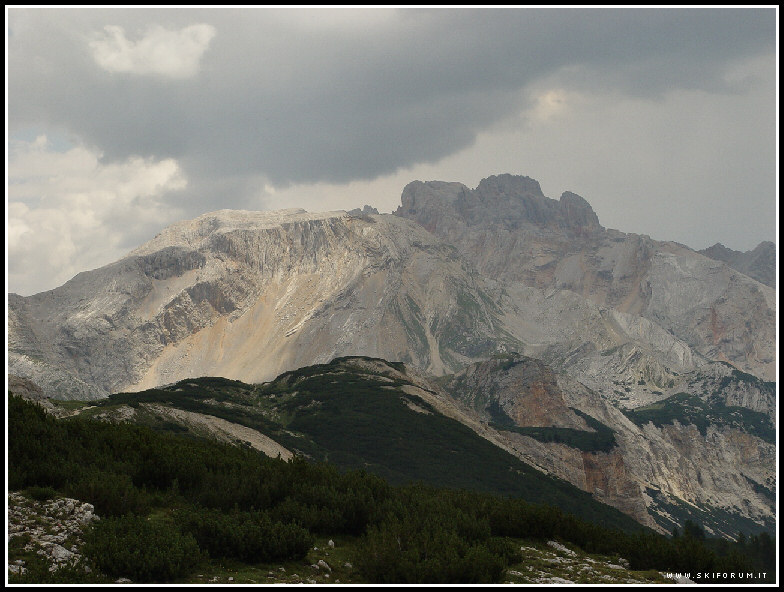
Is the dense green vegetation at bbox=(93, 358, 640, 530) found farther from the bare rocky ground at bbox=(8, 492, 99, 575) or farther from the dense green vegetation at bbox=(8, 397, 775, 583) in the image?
the bare rocky ground at bbox=(8, 492, 99, 575)

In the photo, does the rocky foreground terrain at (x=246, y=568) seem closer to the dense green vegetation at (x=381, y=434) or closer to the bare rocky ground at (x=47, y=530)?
the bare rocky ground at (x=47, y=530)

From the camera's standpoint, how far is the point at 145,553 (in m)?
16.6

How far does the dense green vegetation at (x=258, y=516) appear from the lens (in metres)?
17.4

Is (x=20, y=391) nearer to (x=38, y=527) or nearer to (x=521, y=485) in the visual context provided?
(x=38, y=527)

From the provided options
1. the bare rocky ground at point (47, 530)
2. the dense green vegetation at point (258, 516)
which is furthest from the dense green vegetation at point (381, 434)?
the bare rocky ground at point (47, 530)

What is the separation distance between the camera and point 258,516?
20.4 metres

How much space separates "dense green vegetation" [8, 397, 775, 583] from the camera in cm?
1738

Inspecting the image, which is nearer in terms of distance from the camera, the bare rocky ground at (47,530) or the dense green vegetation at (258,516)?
the bare rocky ground at (47,530)

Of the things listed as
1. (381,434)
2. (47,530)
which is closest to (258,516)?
(47,530)

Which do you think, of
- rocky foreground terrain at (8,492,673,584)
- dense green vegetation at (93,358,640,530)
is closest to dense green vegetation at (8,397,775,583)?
rocky foreground terrain at (8,492,673,584)

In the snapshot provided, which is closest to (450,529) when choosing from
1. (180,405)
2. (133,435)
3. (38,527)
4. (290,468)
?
(290,468)

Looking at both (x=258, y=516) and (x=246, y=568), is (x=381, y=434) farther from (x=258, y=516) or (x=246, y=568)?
(x=246, y=568)

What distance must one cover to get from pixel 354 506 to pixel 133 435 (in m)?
9.93

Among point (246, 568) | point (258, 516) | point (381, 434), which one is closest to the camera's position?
point (246, 568)
